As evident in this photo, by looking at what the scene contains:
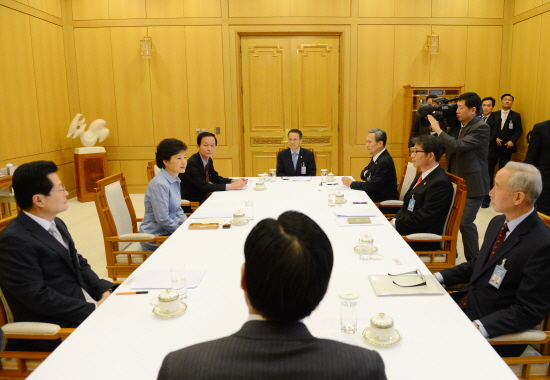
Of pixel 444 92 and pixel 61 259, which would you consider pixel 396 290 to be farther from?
pixel 444 92

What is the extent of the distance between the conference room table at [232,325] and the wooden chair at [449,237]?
619 millimetres

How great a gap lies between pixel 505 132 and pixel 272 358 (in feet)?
22.6

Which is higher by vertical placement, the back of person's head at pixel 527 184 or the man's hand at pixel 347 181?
the back of person's head at pixel 527 184

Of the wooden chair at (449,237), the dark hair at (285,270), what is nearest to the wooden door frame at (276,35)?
the wooden chair at (449,237)

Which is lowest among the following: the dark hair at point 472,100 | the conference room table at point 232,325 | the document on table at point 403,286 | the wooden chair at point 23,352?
the wooden chair at point 23,352

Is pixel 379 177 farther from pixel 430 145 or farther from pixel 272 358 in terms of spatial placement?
pixel 272 358

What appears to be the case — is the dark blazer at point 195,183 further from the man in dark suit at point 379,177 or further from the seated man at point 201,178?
the man in dark suit at point 379,177

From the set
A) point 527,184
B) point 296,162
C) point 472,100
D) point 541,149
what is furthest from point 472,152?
point 527,184

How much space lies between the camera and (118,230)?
10.7ft

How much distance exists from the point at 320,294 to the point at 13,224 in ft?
5.28

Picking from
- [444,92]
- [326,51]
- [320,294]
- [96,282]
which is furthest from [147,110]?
[320,294]

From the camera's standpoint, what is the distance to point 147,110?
748 centimetres

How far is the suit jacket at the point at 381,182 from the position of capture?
427 centimetres

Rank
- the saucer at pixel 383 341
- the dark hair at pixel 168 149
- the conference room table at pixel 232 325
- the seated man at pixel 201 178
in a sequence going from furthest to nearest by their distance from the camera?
the seated man at pixel 201 178, the dark hair at pixel 168 149, the saucer at pixel 383 341, the conference room table at pixel 232 325
